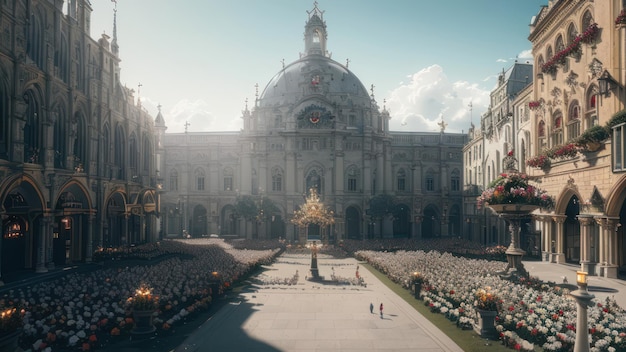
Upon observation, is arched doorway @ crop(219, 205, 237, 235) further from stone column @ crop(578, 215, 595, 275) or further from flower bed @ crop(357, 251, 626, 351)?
stone column @ crop(578, 215, 595, 275)

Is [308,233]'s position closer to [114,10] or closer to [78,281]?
[114,10]

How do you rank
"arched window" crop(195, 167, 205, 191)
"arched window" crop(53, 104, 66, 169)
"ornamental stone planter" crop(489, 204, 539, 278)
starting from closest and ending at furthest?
1. "ornamental stone planter" crop(489, 204, 539, 278)
2. "arched window" crop(53, 104, 66, 169)
3. "arched window" crop(195, 167, 205, 191)

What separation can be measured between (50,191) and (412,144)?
50662 millimetres

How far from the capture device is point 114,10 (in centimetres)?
4156

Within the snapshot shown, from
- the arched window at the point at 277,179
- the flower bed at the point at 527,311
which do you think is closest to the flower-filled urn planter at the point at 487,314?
the flower bed at the point at 527,311

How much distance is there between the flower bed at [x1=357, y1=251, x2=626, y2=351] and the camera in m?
12.4

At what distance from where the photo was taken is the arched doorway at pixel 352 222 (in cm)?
6156

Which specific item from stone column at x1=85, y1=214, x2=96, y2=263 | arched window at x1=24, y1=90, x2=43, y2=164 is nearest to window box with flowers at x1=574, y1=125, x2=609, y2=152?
arched window at x1=24, y1=90, x2=43, y2=164

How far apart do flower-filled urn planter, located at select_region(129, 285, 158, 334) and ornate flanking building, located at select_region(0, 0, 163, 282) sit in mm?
12425

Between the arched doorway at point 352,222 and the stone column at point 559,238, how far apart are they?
33.2 m

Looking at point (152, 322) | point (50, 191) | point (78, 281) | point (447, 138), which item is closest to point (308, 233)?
point (447, 138)

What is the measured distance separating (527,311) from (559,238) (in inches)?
665

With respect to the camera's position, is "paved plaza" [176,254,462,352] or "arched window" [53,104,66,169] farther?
"arched window" [53,104,66,169]

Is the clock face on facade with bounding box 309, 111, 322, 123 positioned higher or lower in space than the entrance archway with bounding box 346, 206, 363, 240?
higher
